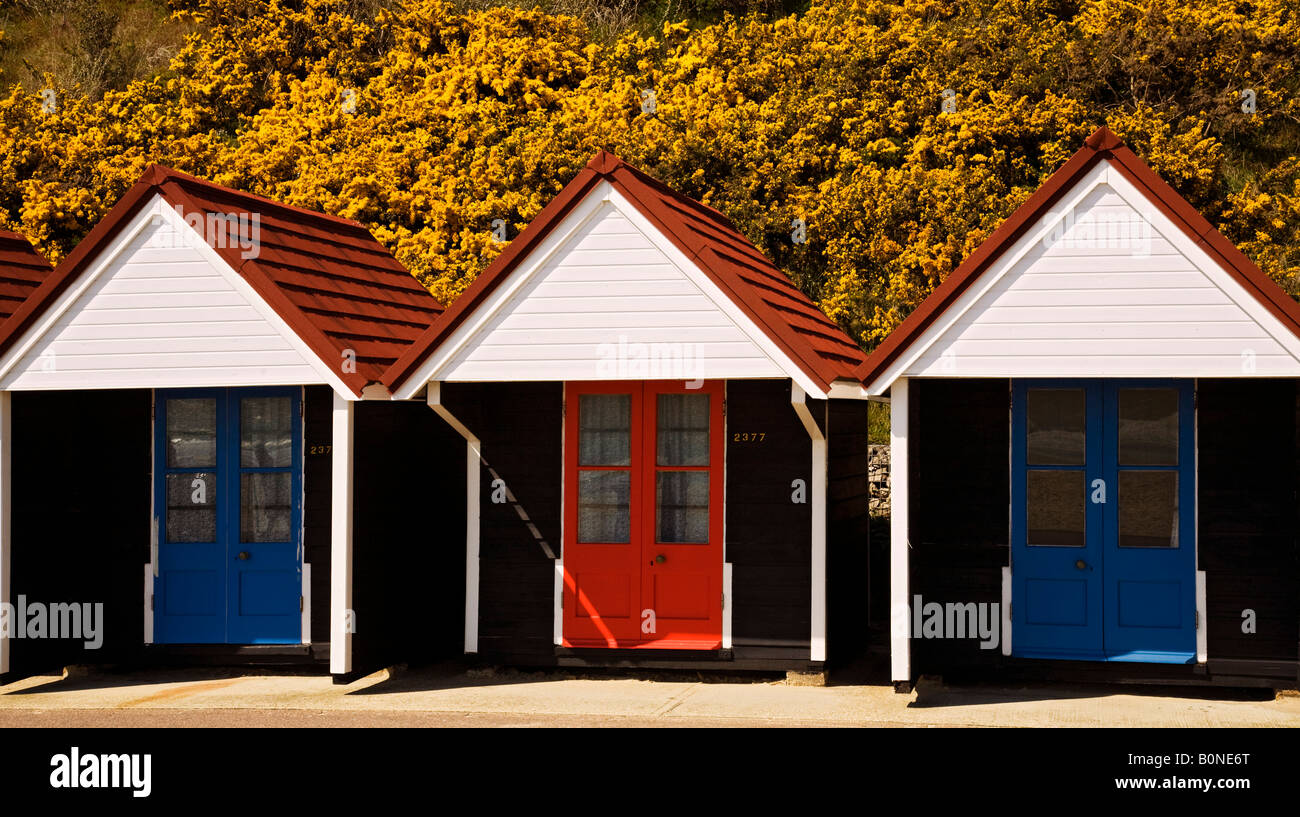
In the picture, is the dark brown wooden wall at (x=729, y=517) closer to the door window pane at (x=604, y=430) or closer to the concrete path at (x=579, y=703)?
the door window pane at (x=604, y=430)

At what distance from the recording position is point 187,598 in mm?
11500

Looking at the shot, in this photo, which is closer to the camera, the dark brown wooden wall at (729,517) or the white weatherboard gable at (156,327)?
the white weatherboard gable at (156,327)

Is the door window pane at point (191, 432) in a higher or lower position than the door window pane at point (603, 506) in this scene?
higher

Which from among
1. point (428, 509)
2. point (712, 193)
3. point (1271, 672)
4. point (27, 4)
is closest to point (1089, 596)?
point (1271, 672)

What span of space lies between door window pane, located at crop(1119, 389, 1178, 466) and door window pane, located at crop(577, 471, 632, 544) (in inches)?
153

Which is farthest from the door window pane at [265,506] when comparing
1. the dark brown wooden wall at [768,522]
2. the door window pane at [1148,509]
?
the door window pane at [1148,509]

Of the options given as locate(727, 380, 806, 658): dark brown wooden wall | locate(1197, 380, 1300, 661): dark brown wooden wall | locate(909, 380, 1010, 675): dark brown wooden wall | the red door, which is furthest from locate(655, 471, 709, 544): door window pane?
locate(1197, 380, 1300, 661): dark brown wooden wall

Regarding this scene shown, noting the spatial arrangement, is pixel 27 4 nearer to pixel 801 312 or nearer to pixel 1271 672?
pixel 801 312

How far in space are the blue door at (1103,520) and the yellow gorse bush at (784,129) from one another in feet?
26.6

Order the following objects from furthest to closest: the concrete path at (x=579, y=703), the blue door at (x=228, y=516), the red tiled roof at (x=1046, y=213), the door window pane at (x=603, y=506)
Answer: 1. the blue door at (x=228, y=516)
2. the door window pane at (x=603, y=506)
3. the concrete path at (x=579, y=703)
4. the red tiled roof at (x=1046, y=213)

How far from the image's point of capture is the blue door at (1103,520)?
33.2 ft

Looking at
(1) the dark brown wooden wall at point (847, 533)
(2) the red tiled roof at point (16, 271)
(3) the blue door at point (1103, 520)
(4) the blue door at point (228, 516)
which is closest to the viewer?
(3) the blue door at point (1103, 520)

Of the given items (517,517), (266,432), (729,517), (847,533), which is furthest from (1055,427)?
(266,432)

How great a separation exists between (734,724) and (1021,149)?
14008mm
